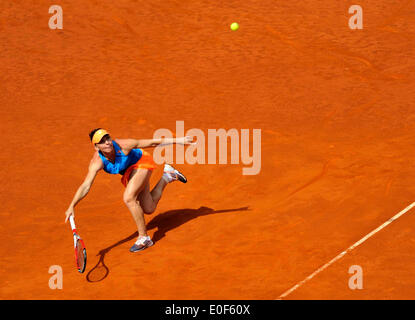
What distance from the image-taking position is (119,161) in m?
7.36

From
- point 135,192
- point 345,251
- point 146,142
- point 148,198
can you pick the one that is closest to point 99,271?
point 135,192

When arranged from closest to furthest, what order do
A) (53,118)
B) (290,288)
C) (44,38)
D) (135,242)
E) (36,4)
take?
(290,288), (135,242), (53,118), (44,38), (36,4)

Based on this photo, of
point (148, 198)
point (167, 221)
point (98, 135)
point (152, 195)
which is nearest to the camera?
point (98, 135)

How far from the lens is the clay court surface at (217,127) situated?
22.5 ft

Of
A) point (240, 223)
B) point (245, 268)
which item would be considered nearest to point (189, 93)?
point (240, 223)

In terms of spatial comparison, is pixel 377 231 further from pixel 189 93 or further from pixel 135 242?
pixel 189 93

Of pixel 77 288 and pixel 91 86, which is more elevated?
pixel 91 86

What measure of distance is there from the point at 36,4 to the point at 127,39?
103 inches

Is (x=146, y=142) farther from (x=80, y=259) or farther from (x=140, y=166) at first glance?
(x=80, y=259)

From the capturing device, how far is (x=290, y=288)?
6.34 meters

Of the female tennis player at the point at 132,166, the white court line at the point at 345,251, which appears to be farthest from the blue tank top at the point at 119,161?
the white court line at the point at 345,251

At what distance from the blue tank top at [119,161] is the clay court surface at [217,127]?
985 mm

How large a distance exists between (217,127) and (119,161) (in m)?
3.78

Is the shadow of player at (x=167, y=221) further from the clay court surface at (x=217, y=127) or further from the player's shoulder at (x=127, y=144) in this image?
the player's shoulder at (x=127, y=144)
